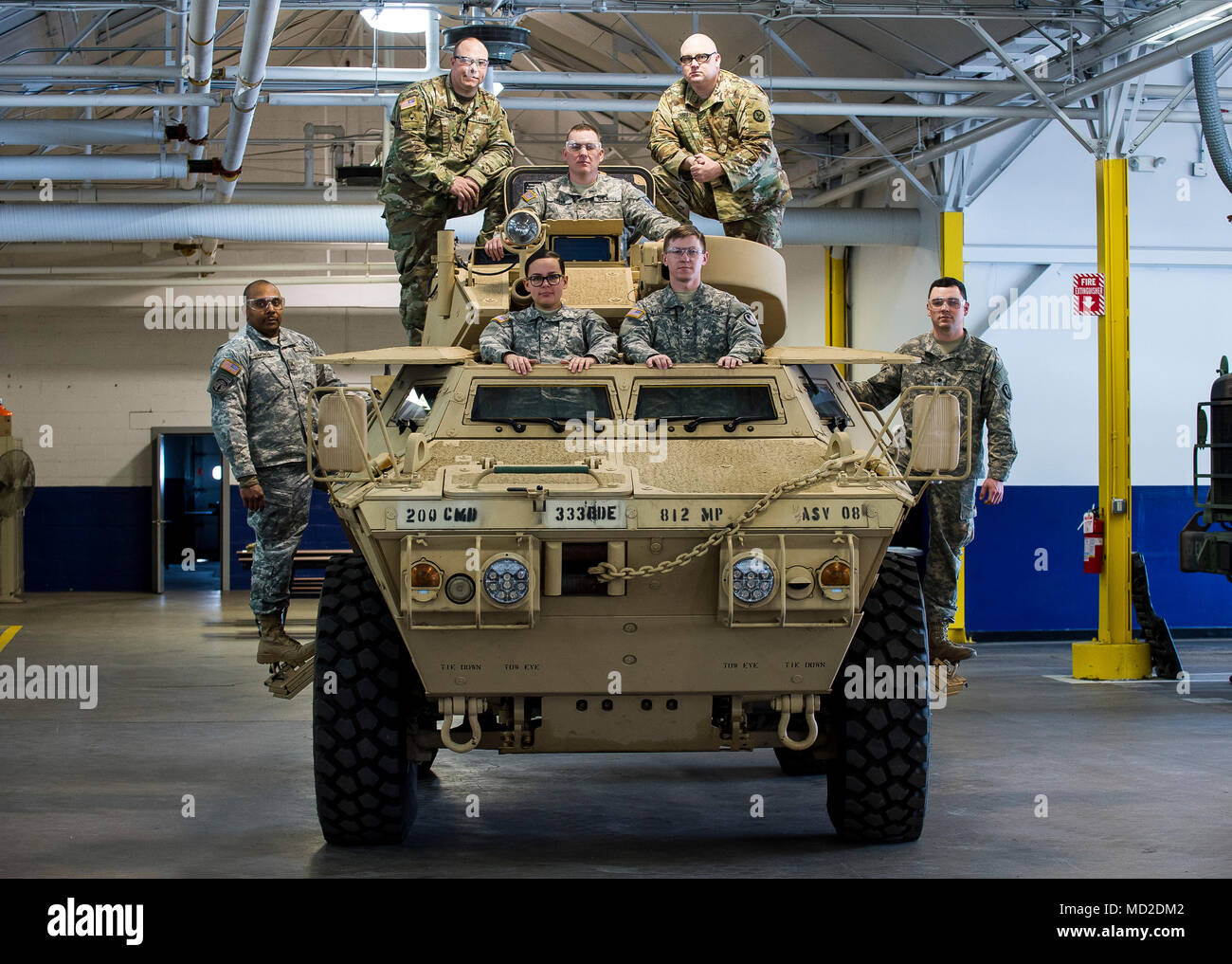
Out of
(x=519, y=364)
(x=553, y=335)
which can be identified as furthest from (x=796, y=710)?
(x=553, y=335)

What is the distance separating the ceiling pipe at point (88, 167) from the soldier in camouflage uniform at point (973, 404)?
9.44m

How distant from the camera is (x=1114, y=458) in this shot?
11.1 m

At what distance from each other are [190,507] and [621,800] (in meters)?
18.7

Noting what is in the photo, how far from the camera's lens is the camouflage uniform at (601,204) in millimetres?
7512

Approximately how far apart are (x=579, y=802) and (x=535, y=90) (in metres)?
12.5

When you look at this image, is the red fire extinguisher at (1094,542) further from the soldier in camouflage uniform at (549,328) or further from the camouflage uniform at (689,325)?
the soldier in camouflage uniform at (549,328)

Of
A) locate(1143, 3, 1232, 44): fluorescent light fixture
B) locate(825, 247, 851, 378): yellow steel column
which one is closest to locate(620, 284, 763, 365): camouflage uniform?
locate(1143, 3, 1232, 44): fluorescent light fixture

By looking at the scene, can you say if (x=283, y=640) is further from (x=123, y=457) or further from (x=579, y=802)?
(x=123, y=457)

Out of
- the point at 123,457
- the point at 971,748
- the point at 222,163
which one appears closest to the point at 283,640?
the point at 971,748

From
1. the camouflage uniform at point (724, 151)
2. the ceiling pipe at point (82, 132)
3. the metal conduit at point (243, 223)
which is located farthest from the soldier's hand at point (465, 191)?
the metal conduit at point (243, 223)

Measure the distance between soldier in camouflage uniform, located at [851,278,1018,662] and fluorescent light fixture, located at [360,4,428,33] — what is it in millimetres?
5121

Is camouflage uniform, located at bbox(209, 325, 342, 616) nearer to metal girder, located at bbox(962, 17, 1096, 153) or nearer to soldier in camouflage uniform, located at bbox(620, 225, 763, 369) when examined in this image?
soldier in camouflage uniform, located at bbox(620, 225, 763, 369)

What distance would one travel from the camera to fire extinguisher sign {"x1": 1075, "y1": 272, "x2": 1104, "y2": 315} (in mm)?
11195

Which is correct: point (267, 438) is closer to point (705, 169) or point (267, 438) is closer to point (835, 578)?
point (705, 169)
